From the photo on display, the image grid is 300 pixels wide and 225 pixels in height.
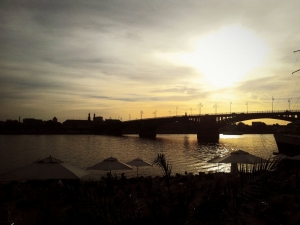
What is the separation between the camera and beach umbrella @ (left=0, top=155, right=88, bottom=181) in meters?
12.1

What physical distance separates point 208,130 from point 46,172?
10289 cm

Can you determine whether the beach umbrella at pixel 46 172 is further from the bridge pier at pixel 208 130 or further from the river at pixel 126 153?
the bridge pier at pixel 208 130

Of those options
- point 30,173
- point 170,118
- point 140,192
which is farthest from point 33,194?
point 170,118

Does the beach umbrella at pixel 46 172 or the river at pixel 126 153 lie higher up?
the beach umbrella at pixel 46 172

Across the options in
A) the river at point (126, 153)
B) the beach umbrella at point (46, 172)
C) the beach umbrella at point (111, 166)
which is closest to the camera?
the beach umbrella at point (46, 172)

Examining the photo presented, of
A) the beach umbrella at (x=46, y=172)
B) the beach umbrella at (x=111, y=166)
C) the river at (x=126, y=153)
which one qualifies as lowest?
the river at (x=126, y=153)

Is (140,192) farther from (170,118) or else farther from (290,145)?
(170,118)

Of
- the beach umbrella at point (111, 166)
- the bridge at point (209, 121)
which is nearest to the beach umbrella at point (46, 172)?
the beach umbrella at point (111, 166)

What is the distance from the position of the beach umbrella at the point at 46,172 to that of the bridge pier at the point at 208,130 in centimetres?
9547

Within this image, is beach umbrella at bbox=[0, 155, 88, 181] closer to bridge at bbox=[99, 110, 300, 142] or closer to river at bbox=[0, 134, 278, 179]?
river at bbox=[0, 134, 278, 179]

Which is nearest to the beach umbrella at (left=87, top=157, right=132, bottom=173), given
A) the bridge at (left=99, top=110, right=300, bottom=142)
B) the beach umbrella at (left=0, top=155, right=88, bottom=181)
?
the beach umbrella at (left=0, top=155, right=88, bottom=181)

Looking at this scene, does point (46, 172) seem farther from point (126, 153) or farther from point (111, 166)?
point (126, 153)

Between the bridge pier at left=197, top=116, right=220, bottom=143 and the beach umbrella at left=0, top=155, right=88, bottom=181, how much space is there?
9547 cm

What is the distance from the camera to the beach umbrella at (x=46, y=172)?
12086 millimetres
